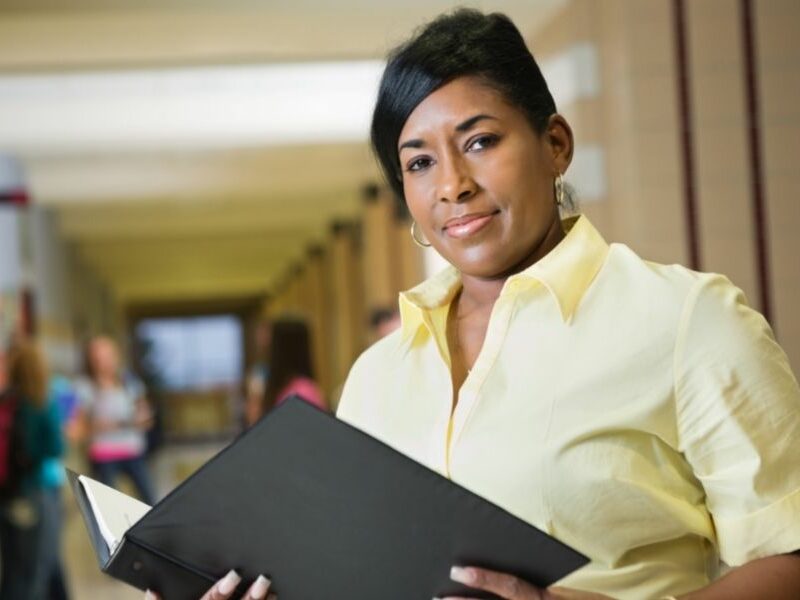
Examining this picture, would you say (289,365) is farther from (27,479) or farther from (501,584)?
(501,584)

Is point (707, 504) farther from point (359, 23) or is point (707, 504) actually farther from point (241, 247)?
point (241, 247)

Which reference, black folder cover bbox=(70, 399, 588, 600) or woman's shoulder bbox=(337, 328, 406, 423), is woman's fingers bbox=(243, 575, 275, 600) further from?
woman's shoulder bbox=(337, 328, 406, 423)

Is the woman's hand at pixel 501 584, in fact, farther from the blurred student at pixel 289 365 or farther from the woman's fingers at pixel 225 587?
the blurred student at pixel 289 365

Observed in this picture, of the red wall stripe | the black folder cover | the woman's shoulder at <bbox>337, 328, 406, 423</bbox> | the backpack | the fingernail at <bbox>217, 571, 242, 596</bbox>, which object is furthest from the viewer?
the red wall stripe

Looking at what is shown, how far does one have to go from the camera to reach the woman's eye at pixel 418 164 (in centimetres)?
157

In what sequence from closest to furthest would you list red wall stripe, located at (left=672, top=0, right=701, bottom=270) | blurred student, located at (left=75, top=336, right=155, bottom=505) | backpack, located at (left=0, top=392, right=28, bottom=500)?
1. backpack, located at (left=0, top=392, right=28, bottom=500)
2. red wall stripe, located at (left=672, top=0, right=701, bottom=270)
3. blurred student, located at (left=75, top=336, right=155, bottom=505)

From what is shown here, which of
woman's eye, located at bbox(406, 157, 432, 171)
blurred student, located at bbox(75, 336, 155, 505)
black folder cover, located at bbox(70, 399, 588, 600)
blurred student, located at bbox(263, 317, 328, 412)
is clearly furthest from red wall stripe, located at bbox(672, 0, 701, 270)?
black folder cover, located at bbox(70, 399, 588, 600)

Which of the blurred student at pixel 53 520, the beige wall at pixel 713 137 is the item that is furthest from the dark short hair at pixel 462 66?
the beige wall at pixel 713 137

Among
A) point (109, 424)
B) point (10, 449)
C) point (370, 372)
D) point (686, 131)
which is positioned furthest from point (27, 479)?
point (370, 372)

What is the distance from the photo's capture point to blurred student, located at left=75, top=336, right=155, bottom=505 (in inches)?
341

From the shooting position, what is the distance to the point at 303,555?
4.64ft

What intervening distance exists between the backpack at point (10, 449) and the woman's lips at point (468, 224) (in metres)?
4.85

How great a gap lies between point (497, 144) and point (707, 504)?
1.47ft

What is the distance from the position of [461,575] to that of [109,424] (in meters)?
7.76
